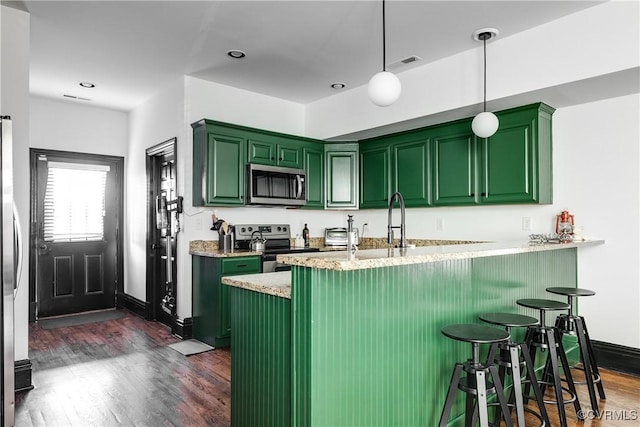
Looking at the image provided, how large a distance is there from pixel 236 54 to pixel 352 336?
2.96 m

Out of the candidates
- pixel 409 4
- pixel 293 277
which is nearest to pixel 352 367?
pixel 293 277

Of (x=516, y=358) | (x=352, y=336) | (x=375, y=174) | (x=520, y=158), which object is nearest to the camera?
(x=352, y=336)

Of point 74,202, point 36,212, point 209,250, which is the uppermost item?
point 74,202

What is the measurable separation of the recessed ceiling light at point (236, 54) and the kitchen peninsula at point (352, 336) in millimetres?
2386

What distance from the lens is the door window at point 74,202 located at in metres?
5.20

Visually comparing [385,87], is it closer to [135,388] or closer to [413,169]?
[413,169]

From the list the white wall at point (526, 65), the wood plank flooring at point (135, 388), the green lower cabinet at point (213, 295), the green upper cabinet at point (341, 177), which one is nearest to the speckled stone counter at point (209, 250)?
the green lower cabinet at point (213, 295)

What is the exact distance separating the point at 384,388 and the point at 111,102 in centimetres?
502

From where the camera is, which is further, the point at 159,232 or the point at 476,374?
the point at 159,232

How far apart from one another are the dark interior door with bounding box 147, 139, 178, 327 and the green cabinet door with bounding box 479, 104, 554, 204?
3.31 metres

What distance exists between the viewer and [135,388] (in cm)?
295

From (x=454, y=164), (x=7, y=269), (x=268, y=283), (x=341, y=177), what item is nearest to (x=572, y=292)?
(x=454, y=164)

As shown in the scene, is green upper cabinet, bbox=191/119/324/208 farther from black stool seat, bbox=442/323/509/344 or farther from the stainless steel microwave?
black stool seat, bbox=442/323/509/344

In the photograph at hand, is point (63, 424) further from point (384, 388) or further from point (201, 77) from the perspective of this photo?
point (201, 77)
